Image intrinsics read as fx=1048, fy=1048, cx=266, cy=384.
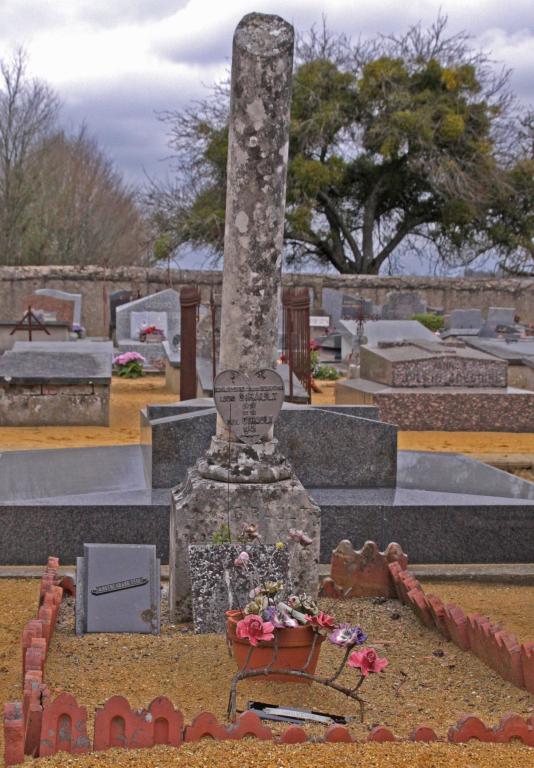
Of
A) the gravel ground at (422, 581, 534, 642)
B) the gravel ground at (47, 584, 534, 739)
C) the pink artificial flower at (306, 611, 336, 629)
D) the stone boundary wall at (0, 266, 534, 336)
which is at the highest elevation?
the stone boundary wall at (0, 266, 534, 336)

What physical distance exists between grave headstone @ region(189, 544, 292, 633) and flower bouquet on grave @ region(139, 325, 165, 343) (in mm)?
14619

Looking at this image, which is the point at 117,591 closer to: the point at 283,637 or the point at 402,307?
the point at 283,637

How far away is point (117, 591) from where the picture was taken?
4492 millimetres

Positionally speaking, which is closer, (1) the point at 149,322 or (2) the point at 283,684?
(2) the point at 283,684

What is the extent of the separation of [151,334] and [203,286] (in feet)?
29.4

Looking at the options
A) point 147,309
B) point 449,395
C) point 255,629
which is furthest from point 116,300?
point 255,629

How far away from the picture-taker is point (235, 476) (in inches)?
196

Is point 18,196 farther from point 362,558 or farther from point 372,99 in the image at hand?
point 362,558

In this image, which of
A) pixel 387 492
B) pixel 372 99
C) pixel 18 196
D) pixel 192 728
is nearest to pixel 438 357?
pixel 387 492

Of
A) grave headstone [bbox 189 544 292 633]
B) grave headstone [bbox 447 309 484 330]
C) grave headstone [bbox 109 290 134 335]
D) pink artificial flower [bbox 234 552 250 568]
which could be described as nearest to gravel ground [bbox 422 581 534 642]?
grave headstone [bbox 189 544 292 633]

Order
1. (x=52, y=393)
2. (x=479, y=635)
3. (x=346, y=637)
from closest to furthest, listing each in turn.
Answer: (x=346, y=637) < (x=479, y=635) < (x=52, y=393)

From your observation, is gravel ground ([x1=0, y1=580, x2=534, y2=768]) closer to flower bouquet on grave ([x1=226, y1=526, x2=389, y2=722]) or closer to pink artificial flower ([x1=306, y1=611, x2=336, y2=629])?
flower bouquet on grave ([x1=226, y1=526, x2=389, y2=722])

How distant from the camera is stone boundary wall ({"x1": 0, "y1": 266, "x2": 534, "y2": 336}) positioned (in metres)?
27.3

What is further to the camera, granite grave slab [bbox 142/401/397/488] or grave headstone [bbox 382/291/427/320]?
grave headstone [bbox 382/291/427/320]
